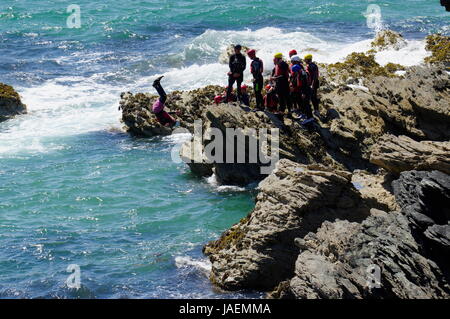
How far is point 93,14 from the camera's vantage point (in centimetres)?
5862

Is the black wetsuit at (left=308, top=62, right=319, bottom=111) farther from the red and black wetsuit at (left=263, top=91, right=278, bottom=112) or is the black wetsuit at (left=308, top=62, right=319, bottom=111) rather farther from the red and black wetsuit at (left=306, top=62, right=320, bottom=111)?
the red and black wetsuit at (left=263, top=91, right=278, bottom=112)

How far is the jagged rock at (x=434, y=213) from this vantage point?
509 inches

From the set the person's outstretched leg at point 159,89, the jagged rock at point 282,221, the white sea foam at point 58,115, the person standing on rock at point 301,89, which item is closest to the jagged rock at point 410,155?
the jagged rock at point 282,221

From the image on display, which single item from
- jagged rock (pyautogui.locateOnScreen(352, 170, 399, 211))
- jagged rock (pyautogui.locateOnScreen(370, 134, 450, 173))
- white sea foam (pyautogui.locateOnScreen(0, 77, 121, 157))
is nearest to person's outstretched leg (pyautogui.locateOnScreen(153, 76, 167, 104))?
white sea foam (pyautogui.locateOnScreen(0, 77, 121, 157))

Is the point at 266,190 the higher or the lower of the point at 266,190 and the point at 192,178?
the higher

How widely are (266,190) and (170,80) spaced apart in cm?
2322

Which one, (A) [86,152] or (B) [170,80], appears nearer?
(A) [86,152]

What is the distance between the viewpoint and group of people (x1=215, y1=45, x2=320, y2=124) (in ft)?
75.5

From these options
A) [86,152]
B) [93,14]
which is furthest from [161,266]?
[93,14]

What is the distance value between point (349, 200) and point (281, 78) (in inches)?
278

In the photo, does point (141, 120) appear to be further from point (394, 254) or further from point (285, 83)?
point (394, 254)

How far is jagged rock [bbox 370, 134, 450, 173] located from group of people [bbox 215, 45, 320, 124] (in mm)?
5215

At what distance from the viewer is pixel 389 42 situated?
40406 millimetres
